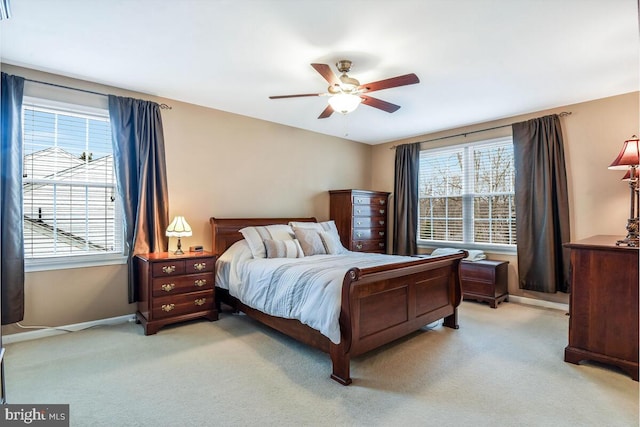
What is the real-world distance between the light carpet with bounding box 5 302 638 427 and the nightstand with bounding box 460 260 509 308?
3.11ft

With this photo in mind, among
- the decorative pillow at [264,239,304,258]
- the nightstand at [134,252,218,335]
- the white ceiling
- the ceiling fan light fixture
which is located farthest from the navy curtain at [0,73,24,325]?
the ceiling fan light fixture

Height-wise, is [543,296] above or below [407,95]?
below

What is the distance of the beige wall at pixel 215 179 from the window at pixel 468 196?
140 cm

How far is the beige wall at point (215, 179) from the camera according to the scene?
10.9 feet

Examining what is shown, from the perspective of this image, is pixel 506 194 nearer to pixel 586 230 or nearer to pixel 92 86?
pixel 586 230

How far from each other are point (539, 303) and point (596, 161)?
191cm

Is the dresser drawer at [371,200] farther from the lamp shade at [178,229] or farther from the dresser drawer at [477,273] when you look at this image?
the lamp shade at [178,229]

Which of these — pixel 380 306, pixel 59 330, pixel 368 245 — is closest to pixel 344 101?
pixel 380 306

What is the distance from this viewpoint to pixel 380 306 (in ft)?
8.84

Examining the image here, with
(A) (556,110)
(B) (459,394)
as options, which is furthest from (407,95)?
(B) (459,394)

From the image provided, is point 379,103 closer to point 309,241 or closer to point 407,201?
point 309,241

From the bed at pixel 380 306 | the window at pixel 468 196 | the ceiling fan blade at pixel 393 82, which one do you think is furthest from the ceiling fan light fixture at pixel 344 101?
the window at pixel 468 196

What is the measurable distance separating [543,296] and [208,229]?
4.49 metres

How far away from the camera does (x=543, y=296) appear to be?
4.34 m
